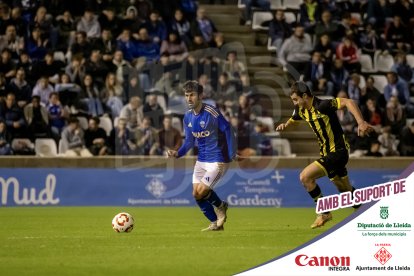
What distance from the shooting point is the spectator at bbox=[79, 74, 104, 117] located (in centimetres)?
2459

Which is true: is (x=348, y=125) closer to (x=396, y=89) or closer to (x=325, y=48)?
(x=396, y=89)

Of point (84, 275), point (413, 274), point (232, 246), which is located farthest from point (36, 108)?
point (413, 274)

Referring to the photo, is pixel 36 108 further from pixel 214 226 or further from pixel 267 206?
pixel 214 226

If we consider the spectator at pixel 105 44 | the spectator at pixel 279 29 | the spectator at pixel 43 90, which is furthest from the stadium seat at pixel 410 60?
the spectator at pixel 43 90

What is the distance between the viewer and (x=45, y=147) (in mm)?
24031

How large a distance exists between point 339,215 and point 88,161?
6.67 meters

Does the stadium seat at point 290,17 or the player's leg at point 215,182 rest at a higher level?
the stadium seat at point 290,17

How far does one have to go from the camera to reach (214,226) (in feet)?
51.5

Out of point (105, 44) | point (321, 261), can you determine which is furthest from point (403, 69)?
point (321, 261)

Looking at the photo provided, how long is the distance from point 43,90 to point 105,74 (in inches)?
71.9

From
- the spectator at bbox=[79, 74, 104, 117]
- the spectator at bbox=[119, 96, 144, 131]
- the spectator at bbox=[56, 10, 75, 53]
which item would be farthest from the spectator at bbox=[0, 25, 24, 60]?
the spectator at bbox=[119, 96, 144, 131]

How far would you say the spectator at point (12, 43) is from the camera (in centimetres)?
2542

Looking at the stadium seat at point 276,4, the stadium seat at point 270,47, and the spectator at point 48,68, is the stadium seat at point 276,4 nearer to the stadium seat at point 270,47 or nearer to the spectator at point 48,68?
the stadium seat at point 270,47

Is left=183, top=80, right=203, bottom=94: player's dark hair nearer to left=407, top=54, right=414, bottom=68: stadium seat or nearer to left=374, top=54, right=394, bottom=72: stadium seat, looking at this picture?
left=374, top=54, right=394, bottom=72: stadium seat
